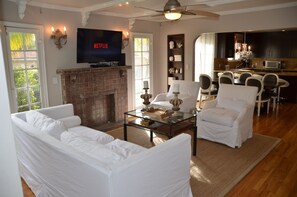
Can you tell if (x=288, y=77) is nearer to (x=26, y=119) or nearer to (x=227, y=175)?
(x=227, y=175)

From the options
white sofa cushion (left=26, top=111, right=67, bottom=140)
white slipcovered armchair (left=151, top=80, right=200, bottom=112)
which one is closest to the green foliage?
white sofa cushion (left=26, top=111, right=67, bottom=140)

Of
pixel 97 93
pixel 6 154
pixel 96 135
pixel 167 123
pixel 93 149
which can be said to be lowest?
pixel 96 135

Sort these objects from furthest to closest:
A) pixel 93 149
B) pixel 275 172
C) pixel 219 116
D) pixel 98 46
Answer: pixel 98 46, pixel 219 116, pixel 275 172, pixel 93 149

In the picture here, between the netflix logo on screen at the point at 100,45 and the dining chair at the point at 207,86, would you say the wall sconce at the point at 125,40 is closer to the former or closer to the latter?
the netflix logo on screen at the point at 100,45

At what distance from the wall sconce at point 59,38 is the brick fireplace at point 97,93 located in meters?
0.54

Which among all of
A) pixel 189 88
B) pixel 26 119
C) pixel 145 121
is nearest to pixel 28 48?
pixel 26 119

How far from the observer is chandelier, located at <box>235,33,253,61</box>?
8.23 meters

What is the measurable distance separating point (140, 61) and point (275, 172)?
4.42 m

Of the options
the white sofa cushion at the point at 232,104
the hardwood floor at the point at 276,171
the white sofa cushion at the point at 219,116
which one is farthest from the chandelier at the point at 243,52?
the white sofa cushion at the point at 219,116

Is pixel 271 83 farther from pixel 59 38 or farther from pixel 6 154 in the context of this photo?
Result: pixel 6 154

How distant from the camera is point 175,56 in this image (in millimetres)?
7160

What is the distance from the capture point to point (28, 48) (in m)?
4.23

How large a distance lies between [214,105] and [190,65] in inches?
101

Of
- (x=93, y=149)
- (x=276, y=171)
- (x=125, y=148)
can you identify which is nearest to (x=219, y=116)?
(x=276, y=171)
